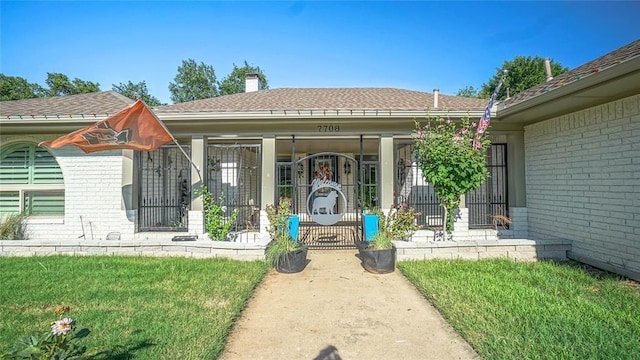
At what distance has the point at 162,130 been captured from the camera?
6.04 m

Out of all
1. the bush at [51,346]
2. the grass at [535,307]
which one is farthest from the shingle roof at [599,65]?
the bush at [51,346]

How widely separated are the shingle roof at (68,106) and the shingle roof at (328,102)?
142 centimetres

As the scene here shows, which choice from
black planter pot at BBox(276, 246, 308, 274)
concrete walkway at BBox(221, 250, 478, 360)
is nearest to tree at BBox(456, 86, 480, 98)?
concrete walkway at BBox(221, 250, 478, 360)

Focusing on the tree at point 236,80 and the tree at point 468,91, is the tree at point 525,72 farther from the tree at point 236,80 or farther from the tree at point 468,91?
the tree at point 236,80

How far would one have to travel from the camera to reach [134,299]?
3.92 meters

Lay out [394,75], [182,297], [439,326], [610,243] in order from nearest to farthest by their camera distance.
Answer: [439,326] → [182,297] → [610,243] → [394,75]

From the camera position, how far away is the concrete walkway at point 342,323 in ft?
9.28

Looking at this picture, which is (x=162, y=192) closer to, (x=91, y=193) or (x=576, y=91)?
(x=91, y=193)

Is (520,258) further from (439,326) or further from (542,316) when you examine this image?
(439,326)

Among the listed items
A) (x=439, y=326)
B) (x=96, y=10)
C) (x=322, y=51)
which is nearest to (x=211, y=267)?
(x=439, y=326)

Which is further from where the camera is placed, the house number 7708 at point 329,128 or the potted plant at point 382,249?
the house number 7708 at point 329,128

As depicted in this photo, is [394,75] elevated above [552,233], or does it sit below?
above

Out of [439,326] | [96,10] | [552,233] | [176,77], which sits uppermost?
[176,77]

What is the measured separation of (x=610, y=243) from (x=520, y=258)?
132 centimetres
